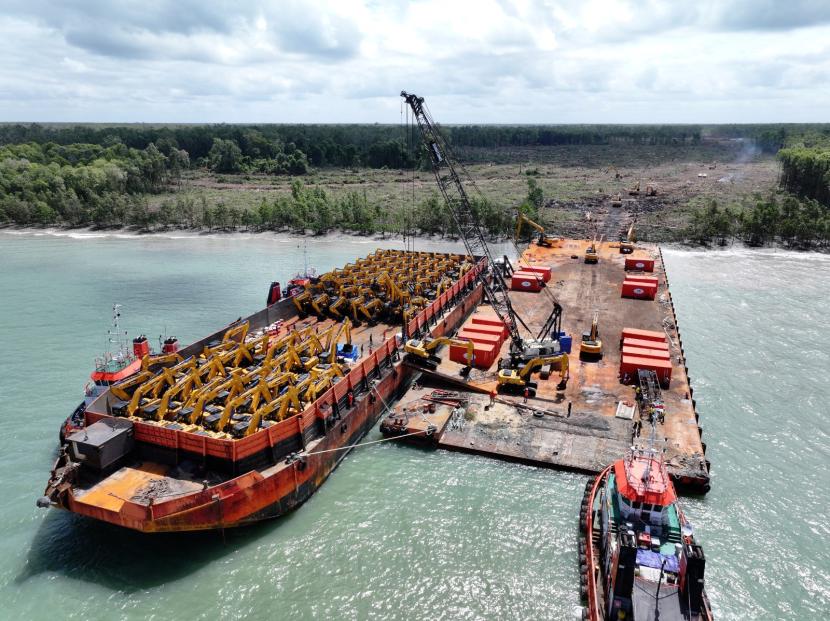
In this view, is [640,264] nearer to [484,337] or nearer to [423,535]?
[484,337]

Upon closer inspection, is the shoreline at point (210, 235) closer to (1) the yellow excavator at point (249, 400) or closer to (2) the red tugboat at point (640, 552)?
(1) the yellow excavator at point (249, 400)

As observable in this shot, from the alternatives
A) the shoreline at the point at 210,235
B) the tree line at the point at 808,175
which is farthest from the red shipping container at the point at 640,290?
the tree line at the point at 808,175

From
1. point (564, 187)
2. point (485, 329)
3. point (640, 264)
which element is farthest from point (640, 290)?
point (564, 187)

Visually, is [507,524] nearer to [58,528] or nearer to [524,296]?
[58,528]

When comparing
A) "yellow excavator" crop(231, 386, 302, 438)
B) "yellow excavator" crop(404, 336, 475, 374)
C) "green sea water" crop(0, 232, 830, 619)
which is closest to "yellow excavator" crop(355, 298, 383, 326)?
"yellow excavator" crop(404, 336, 475, 374)

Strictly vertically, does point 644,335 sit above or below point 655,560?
above

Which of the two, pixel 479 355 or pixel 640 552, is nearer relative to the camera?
pixel 640 552

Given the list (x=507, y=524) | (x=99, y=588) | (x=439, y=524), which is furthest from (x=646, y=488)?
(x=99, y=588)
